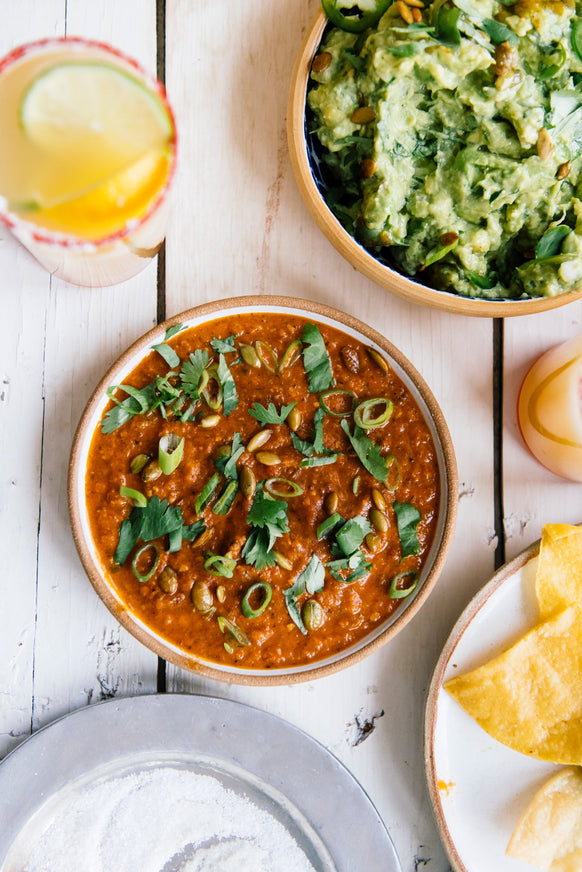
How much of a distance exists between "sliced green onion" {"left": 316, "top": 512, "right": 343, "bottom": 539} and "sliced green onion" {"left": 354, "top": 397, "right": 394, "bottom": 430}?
229 millimetres

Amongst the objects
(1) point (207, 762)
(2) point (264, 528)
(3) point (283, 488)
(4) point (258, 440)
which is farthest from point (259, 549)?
(1) point (207, 762)

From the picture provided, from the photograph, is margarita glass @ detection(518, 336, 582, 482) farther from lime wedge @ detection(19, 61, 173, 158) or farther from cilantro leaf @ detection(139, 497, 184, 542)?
lime wedge @ detection(19, 61, 173, 158)

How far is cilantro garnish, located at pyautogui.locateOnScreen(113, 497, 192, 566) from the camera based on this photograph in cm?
185

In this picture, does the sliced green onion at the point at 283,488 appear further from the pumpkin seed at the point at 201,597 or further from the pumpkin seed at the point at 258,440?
the pumpkin seed at the point at 201,597

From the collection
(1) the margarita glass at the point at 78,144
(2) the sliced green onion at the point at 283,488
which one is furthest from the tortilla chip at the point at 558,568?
(1) the margarita glass at the point at 78,144

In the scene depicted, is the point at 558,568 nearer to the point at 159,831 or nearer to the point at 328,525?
the point at 328,525

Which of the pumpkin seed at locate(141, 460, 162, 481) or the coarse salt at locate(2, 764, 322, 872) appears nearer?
the pumpkin seed at locate(141, 460, 162, 481)

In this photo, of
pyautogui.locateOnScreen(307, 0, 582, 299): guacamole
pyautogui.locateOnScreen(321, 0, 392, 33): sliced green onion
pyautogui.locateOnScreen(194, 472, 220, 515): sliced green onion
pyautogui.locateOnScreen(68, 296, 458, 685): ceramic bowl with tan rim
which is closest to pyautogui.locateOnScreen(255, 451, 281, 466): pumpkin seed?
pyautogui.locateOnScreen(68, 296, 458, 685): ceramic bowl with tan rim

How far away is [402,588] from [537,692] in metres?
0.45

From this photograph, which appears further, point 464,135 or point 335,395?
point 335,395

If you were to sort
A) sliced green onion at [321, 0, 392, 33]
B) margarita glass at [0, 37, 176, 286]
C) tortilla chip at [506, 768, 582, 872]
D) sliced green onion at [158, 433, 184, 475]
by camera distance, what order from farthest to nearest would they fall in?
1. tortilla chip at [506, 768, 582, 872]
2. sliced green onion at [158, 433, 184, 475]
3. sliced green onion at [321, 0, 392, 33]
4. margarita glass at [0, 37, 176, 286]

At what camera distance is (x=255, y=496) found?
189cm

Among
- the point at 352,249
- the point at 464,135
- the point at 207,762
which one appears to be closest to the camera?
the point at 464,135

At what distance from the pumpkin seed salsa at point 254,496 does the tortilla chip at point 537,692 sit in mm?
311
